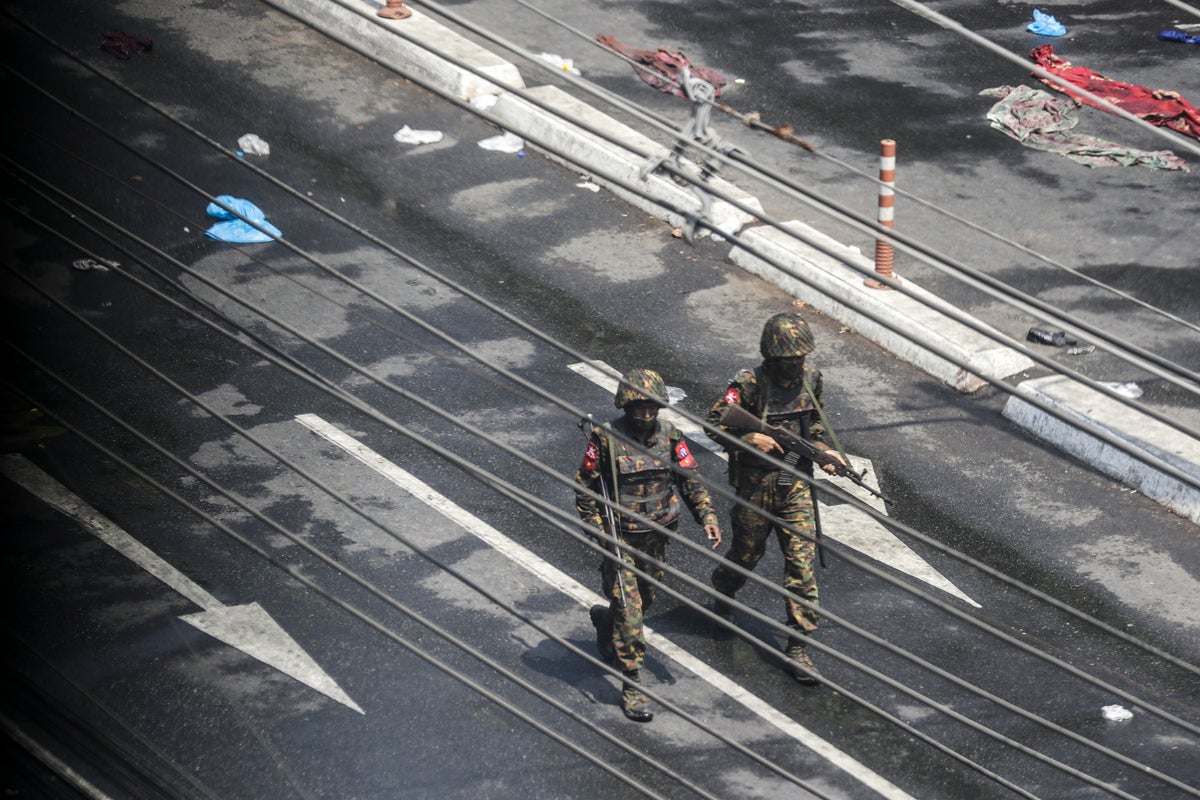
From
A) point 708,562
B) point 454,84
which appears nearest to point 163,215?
point 454,84

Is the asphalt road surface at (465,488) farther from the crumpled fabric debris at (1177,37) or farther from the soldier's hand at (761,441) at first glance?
the crumpled fabric debris at (1177,37)

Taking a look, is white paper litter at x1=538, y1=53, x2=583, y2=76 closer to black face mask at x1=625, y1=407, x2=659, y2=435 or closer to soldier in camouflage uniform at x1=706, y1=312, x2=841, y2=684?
soldier in camouflage uniform at x1=706, y1=312, x2=841, y2=684

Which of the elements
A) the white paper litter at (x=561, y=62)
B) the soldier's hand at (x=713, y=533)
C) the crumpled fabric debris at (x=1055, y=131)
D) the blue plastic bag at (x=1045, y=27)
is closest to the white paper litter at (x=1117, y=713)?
the soldier's hand at (x=713, y=533)

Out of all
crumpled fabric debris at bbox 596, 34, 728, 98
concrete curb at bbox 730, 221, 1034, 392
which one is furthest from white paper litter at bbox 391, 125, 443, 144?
concrete curb at bbox 730, 221, 1034, 392

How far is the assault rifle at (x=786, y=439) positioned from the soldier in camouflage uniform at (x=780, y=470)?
36mm

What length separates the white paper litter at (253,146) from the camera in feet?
40.4

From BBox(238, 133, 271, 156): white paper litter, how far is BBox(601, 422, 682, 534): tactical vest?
260 inches

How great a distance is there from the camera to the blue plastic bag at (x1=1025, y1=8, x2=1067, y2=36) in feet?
51.1

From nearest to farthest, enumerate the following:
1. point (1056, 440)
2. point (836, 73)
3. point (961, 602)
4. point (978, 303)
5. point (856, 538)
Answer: point (961, 602) < point (856, 538) < point (1056, 440) < point (978, 303) < point (836, 73)

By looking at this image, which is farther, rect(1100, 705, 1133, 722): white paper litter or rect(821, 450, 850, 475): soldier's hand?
rect(821, 450, 850, 475): soldier's hand

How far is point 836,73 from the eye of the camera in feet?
48.4

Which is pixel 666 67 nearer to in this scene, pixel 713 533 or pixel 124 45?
pixel 124 45

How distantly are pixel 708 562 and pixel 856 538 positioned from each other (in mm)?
909

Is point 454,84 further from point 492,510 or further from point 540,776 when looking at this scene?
point 540,776
